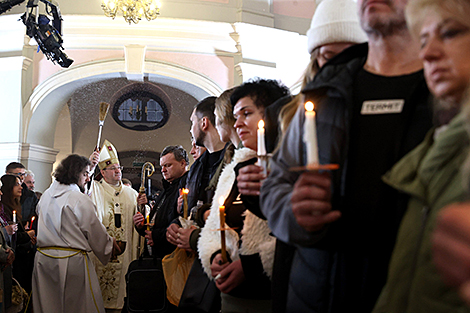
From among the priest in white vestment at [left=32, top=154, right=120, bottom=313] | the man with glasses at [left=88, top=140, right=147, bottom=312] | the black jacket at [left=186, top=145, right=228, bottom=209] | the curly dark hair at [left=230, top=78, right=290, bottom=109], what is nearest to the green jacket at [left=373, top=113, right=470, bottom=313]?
the curly dark hair at [left=230, top=78, right=290, bottom=109]

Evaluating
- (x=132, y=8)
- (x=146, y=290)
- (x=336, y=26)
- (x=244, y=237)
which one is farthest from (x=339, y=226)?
(x=132, y=8)

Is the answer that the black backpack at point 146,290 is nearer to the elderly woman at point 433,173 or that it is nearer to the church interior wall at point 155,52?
the elderly woman at point 433,173

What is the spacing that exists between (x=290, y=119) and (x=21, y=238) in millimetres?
4206

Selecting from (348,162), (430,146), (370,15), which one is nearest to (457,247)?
(430,146)

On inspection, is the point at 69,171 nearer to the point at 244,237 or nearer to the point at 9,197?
the point at 9,197

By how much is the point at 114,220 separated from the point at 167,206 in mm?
2453

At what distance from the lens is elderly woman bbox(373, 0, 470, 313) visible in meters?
0.76

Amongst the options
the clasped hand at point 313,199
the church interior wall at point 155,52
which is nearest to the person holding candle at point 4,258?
the clasped hand at point 313,199

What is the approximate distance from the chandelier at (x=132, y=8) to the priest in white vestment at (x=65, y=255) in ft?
12.9

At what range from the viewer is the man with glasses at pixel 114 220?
5859 millimetres

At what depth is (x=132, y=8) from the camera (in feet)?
25.3

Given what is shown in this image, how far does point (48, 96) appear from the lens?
914cm

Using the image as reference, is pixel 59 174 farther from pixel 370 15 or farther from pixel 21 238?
pixel 370 15

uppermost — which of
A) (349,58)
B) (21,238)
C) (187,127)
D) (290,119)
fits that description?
(187,127)
